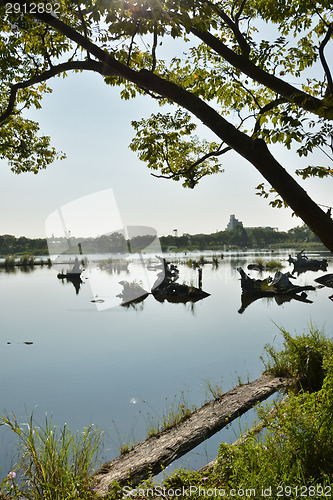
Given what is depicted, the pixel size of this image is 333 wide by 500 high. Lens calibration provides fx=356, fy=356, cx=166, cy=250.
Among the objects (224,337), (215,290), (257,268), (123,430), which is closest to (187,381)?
(123,430)

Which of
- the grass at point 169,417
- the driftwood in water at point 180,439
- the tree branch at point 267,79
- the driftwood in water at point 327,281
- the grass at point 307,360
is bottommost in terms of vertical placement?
the driftwood in water at point 327,281

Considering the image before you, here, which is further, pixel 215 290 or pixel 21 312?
pixel 215 290

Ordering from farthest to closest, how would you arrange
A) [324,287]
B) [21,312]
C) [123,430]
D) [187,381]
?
1. [324,287]
2. [21,312]
3. [187,381]
4. [123,430]

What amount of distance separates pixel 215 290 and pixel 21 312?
575 inches

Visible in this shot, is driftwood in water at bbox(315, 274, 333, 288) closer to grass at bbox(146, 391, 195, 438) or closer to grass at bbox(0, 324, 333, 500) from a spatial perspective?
grass at bbox(146, 391, 195, 438)

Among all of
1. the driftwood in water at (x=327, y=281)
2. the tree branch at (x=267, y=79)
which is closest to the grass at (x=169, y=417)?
the tree branch at (x=267, y=79)

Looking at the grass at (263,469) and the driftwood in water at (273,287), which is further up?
the grass at (263,469)

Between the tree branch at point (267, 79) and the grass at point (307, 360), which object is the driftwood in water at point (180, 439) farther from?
the tree branch at point (267, 79)

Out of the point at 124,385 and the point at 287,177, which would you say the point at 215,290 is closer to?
the point at 124,385

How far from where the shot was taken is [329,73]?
5.29 meters

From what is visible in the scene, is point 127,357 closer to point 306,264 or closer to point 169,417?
point 169,417

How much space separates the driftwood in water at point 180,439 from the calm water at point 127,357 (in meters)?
0.25

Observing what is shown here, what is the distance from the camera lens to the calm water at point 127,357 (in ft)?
23.9

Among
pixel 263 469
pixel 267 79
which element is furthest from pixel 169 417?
pixel 267 79
